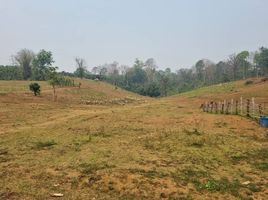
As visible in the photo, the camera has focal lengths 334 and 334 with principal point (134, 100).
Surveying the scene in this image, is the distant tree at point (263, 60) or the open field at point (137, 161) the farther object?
the distant tree at point (263, 60)

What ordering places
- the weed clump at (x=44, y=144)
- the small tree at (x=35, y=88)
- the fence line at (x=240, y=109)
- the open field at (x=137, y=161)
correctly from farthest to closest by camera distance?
1. the small tree at (x=35, y=88)
2. the fence line at (x=240, y=109)
3. the weed clump at (x=44, y=144)
4. the open field at (x=137, y=161)

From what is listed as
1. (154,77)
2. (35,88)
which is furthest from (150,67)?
(35,88)

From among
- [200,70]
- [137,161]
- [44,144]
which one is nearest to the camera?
[137,161]

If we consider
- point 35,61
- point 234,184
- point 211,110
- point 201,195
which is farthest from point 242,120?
point 35,61

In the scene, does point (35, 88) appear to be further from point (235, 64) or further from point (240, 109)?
point (235, 64)

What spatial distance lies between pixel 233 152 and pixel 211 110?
53.4 feet

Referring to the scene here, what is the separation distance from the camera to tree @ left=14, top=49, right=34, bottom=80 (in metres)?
101

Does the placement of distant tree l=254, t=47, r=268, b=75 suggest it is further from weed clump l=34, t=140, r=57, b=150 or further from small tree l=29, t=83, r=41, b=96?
weed clump l=34, t=140, r=57, b=150

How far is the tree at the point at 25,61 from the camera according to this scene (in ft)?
331

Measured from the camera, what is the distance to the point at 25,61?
101562 millimetres

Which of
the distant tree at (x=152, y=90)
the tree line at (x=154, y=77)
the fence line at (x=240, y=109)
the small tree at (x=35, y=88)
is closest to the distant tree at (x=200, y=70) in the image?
the tree line at (x=154, y=77)

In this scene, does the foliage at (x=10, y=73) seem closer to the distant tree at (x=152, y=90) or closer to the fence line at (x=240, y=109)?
the distant tree at (x=152, y=90)

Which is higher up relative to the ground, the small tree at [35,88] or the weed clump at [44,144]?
the small tree at [35,88]

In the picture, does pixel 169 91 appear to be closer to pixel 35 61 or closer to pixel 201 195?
pixel 35 61
